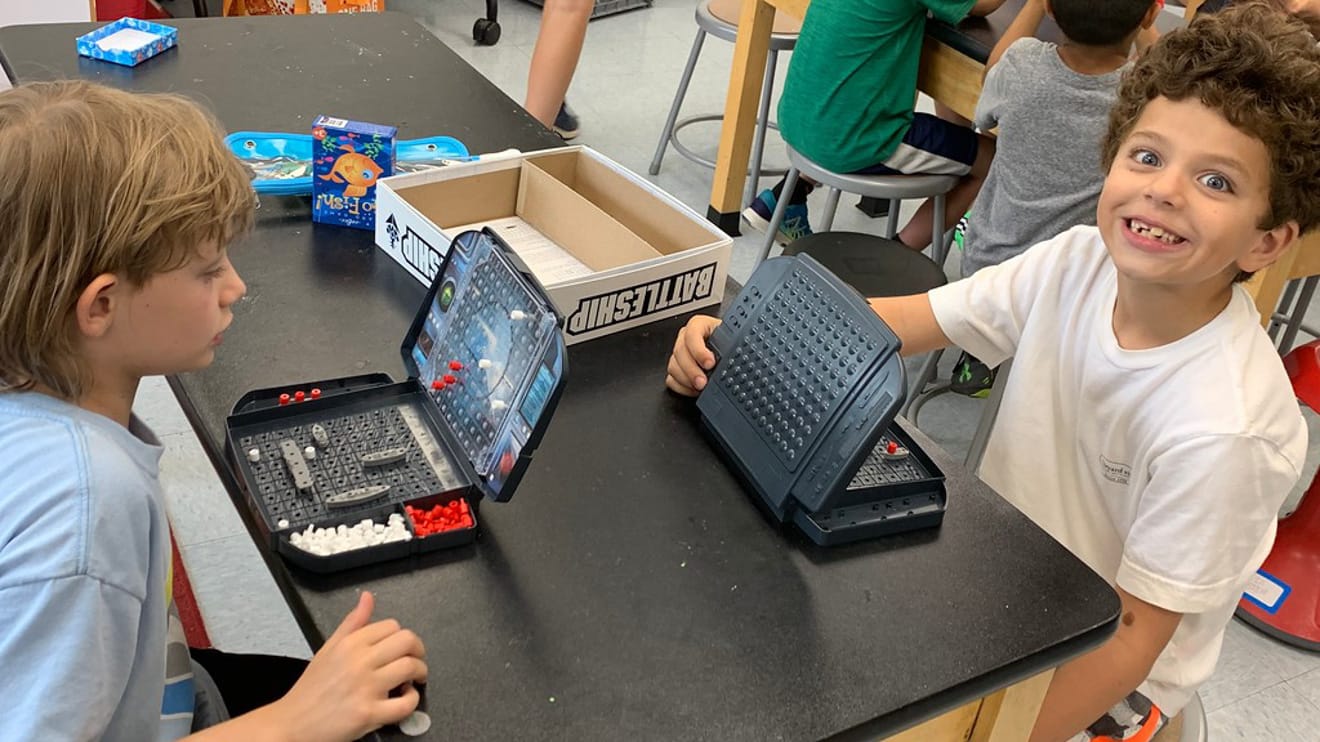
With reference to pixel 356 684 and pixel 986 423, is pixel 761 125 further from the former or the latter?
pixel 356 684

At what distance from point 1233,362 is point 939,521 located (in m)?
0.34

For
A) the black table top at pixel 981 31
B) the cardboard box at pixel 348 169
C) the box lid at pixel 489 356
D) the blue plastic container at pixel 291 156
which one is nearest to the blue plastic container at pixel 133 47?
the blue plastic container at pixel 291 156

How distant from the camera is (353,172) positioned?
4.18ft

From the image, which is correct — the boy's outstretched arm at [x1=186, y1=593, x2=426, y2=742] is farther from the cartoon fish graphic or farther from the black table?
the cartoon fish graphic

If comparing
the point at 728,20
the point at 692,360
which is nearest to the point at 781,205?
the point at 728,20

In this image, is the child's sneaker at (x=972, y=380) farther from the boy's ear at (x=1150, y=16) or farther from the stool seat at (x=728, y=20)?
the stool seat at (x=728, y=20)

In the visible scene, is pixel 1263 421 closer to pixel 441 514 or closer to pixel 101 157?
pixel 441 514

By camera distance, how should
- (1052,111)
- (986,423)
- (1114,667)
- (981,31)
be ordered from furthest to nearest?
(981,31), (1052,111), (986,423), (1114,667)

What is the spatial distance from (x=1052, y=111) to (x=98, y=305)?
1689 millimetres

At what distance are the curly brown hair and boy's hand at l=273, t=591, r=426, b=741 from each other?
0.85m

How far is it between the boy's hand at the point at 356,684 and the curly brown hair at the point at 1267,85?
85 centimetres

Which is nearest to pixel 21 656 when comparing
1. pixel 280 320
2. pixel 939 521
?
pixel 280 320

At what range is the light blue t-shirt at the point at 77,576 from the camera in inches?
26.2

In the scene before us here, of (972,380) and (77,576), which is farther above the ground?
(77,576)
